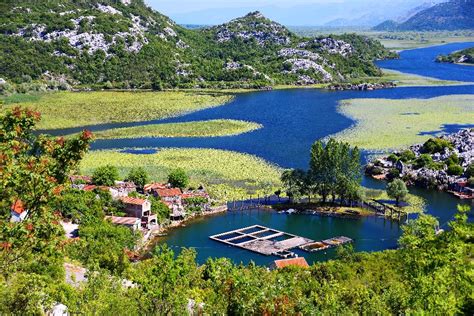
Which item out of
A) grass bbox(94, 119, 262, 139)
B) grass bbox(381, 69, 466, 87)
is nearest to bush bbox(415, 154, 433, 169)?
grass bbox(94, 119, 262, 139)

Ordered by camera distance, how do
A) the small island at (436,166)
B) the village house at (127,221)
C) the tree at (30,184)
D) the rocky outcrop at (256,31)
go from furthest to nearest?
the rocky outcrop at (256,31) → the small island at (436,166) → the village house at (127,221) → the tree at (30,184)

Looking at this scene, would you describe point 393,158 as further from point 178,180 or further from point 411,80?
point 411,80

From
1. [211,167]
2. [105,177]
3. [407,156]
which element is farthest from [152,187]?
[407,156]

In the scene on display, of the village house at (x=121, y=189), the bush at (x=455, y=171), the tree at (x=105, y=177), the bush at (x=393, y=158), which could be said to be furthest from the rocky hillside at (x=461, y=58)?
the tree at (x=105, y=177)

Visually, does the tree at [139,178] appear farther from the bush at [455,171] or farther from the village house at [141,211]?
the bush at [455,171]

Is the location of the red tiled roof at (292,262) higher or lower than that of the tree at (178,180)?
lower

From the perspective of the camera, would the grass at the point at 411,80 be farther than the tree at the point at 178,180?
Yes
